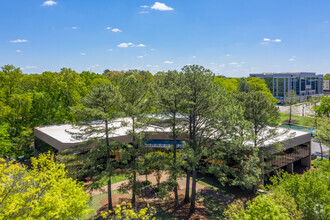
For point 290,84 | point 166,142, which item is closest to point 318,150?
point 166,142

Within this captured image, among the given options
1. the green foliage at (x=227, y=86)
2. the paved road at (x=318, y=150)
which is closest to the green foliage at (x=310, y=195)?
the paved road at (x=318, y=150)

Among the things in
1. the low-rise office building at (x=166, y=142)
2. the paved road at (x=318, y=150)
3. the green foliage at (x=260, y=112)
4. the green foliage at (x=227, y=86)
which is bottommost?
the paved road at (x=318, y=150)

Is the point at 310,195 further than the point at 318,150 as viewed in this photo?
No

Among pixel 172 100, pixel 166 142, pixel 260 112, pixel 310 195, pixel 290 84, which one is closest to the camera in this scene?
pixel 310 195

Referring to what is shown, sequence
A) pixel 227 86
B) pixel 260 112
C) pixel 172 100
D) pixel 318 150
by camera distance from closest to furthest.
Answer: pixel 172 100 < pixel 260 112 < pixel 318 150 < pixel 227 86

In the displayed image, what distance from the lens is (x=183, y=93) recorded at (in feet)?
61.6

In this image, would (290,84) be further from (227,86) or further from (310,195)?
(310,195)

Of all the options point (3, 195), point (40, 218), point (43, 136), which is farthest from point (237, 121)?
point (43, 136)

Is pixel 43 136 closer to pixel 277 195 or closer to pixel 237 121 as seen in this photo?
pixel 237 121

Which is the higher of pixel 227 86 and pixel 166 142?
pixel 227 86

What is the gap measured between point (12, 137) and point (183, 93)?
88.7 ft

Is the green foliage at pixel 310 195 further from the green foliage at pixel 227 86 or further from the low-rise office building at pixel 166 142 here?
the green foliage at pixel 227 86

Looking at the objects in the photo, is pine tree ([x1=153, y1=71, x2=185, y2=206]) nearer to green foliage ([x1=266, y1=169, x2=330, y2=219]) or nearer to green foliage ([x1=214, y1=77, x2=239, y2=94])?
green foliage ([x1=266, y1=169, x2=330, y2=219])

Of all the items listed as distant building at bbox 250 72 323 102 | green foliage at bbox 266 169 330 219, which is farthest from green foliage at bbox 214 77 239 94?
distant building at bbox 250 72 323 102
